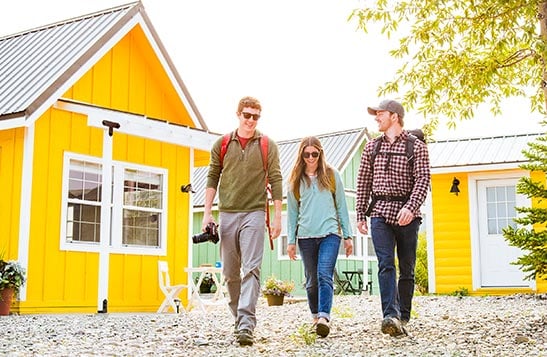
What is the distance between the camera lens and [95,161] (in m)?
11.6

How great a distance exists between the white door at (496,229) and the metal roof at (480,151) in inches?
20.3

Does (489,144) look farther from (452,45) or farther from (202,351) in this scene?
(202,351)

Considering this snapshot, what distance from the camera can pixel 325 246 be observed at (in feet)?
20.7

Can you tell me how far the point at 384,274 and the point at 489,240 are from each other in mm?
10458

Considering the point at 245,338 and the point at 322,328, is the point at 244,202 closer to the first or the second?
the point at 245,338

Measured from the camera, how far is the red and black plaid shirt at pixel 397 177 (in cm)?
600

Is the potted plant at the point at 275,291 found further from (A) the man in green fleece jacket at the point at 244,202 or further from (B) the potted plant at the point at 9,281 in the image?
(A) the man in green fleece jacket at the point at 244,202

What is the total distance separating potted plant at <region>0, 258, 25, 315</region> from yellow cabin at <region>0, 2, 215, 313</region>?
316 mm

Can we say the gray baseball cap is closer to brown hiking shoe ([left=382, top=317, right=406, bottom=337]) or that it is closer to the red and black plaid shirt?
the red and black plaid shirt

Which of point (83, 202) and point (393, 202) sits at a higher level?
point (83, 202)

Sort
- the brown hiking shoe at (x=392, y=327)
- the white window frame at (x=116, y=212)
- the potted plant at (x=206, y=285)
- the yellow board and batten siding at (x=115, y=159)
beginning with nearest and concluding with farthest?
the brown hiking shoe at (x=392, y=327) < the yellow board and batten siding at (x=115, y=159) < the white window frame at (x=116, y=212) < the potted plant at (x=206, y=285)

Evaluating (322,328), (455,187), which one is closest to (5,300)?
Result: (322,328)

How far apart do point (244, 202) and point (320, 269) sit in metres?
0.88

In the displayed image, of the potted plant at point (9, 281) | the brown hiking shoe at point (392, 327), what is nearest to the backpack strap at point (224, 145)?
the brown hiking shoe at point (392, 327)
